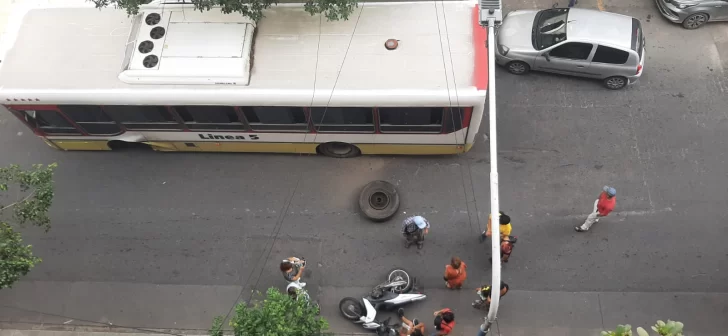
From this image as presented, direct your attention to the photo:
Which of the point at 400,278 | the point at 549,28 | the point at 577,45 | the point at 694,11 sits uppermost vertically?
the point at 549,28

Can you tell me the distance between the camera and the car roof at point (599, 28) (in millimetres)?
11820

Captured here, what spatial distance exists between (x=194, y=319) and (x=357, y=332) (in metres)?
3.40

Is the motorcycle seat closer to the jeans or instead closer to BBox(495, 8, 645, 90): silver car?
the jeans

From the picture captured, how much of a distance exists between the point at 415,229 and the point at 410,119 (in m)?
2.26

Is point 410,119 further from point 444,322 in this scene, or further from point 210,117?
point 210,117

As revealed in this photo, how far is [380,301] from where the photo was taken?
9.95m

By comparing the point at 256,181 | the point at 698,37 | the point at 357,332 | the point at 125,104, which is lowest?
the point at 357,332

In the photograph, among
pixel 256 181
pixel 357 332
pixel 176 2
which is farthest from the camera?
pixel 256 181

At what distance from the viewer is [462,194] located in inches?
451

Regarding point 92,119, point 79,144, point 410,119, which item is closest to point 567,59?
point 410,119

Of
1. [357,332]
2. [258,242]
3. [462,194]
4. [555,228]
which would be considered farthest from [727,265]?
[258,242]

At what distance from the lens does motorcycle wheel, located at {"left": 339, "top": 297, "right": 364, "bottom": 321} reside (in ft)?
33.0

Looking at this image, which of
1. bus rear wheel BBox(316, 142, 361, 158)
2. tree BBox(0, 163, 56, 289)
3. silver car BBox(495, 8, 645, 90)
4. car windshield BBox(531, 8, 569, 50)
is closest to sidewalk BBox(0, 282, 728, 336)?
tree BBox(0, 163, 56, 289)

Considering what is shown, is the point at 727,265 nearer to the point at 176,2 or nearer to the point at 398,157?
the point at 398,157
